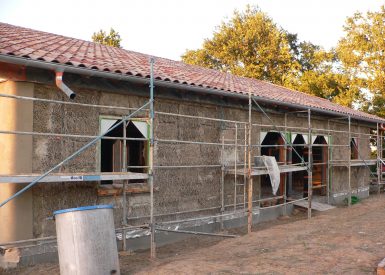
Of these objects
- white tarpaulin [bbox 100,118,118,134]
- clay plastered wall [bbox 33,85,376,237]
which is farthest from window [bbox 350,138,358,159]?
white tarpaulin [bbox 100,118,118,134]

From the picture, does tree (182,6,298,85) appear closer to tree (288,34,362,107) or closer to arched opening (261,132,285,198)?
tree (288,34,362,107)

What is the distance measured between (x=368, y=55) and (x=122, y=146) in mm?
19924

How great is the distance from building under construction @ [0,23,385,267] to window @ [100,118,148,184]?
26 millimetres

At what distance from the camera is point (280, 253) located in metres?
6.98

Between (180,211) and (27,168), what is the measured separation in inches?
136

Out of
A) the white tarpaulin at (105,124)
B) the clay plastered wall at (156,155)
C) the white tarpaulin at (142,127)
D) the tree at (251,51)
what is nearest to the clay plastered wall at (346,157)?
the clay plastered wall at (156,155)

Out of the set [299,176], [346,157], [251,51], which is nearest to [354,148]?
[346,157]

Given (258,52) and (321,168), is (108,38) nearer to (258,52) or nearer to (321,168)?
(258,52)

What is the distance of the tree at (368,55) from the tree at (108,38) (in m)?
14.9

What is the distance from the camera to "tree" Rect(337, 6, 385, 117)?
2405 centimetres

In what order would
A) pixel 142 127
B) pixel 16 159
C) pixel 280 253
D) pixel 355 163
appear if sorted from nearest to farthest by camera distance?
pixel 16 159 → pixel 280 253 → pixel 142 127 → pixel 355 163

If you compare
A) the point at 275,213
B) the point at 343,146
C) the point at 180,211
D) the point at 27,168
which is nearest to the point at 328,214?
the point at 275,213

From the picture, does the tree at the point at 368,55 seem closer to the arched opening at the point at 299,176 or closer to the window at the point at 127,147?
the arched opening at the point at 299,176

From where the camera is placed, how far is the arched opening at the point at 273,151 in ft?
40.8
